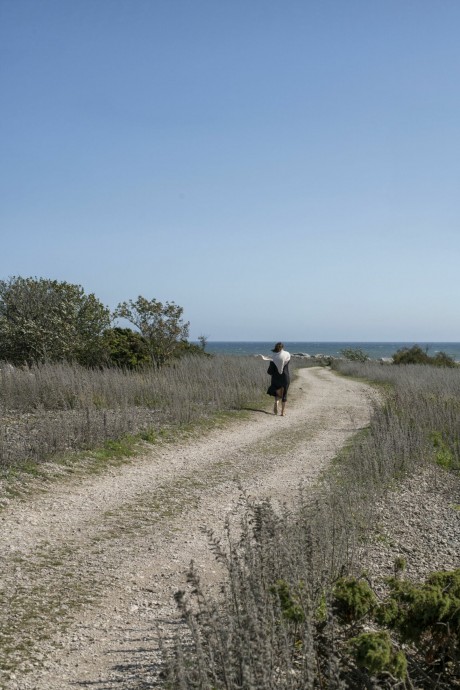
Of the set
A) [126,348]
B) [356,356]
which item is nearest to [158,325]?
[126,348]

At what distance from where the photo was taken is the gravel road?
4254mm

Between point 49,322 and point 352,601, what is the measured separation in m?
20.0

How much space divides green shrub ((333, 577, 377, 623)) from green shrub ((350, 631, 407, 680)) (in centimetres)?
63

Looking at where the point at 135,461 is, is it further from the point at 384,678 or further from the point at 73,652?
the point at 384,678

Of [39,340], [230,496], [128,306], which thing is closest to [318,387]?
[128,306]

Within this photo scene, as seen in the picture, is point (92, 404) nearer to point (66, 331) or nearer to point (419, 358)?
point (66, 331)

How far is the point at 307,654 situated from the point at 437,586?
1.33 m

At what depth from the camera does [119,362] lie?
2330 centimetres

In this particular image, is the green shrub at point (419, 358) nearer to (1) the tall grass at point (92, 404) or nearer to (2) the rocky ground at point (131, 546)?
(1) the tall grass at point (92, 404)

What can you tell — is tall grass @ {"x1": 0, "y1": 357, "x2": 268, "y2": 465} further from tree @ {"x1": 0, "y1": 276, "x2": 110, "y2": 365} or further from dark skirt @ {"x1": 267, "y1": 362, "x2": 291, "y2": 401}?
tree @ {"x1": 0, "y1": 276, "x2": 110, "y2": 365}

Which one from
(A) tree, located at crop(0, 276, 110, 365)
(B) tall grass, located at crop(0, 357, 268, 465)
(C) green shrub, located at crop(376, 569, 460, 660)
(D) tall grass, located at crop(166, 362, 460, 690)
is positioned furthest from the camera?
(A) tree, located at crop(0, 276, 110, 365)

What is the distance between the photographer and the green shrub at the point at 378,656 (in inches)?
129

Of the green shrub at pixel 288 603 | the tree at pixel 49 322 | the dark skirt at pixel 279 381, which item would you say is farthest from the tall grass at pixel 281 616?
the tree at pixel 49 322

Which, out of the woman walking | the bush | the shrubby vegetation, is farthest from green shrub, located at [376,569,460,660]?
the bush
